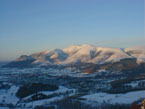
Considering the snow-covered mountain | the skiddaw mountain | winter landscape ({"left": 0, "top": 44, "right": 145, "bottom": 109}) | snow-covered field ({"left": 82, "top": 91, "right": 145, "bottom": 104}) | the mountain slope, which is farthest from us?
the mountain slope

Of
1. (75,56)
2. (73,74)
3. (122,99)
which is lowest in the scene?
(122,99)

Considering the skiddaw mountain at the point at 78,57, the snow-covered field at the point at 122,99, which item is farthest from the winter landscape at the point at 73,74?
the snow-covered field at the point at 122,99

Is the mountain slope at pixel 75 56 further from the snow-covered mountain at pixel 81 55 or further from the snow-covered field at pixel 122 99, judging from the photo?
the snow-covered field at pixel 122 99

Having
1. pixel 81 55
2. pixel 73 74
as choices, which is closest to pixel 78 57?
pixel 81 55

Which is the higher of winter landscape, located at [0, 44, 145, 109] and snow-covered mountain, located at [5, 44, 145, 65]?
snow-covered mountain, located at [5, 44, 145, 65]

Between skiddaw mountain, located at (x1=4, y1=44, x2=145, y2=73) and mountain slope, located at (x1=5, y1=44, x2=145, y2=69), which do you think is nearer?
skiddaw mountain, located at (x1=4, y1=44, x2=145, y2=73)

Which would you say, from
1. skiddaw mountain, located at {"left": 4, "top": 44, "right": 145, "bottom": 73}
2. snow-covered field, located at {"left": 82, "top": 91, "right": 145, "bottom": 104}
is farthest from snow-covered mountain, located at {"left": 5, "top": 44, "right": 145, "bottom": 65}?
snow-covered field, located at {"left": 82, "top": 91, "right": 145, "bottom": 104}

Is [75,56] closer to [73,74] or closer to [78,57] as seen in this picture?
[78,57]

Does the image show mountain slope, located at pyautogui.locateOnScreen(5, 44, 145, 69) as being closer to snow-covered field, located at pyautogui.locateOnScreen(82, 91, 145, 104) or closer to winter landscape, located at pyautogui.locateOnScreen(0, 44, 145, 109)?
winter landscape, located at pyautogui.locateOnScreen(0, 44, 145, 109)

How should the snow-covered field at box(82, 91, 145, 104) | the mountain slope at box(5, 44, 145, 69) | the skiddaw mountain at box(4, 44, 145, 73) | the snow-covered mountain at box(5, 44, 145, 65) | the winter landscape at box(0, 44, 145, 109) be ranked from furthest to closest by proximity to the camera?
the mountain slope at box(5, 44, 145, 69) → the snow-covered mountain at box(5, 44, 145, 65) → the skiddaw mountain at box(4, 44, 145, 73) → the winter landscape at box(0, 44, 145, 109) → the snow-covered field at box(82, 91, 145, 104)
